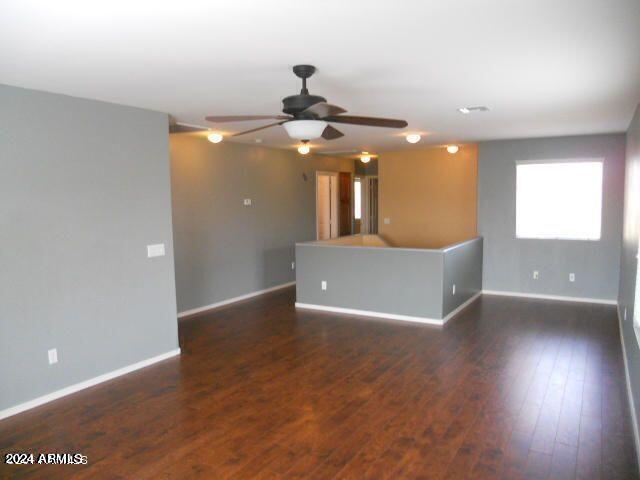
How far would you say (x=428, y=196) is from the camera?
26.8 ft

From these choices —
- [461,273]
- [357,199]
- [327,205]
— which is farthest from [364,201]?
[461,273]

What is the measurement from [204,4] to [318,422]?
2.59m

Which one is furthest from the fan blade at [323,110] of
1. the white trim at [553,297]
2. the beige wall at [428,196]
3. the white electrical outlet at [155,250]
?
the beige wall at [428,196]

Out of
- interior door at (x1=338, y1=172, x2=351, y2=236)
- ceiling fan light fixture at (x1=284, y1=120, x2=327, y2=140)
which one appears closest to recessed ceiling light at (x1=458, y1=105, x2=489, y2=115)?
ceiling fan light fixture at (x1=284, y1=120, x2=327, y2=140)

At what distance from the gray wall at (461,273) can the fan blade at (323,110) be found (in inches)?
126

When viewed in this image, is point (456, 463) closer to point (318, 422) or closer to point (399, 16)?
point (318, 422)

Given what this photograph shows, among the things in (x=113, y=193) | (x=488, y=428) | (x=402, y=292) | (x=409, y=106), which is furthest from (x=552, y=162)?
(x=113, y=193)

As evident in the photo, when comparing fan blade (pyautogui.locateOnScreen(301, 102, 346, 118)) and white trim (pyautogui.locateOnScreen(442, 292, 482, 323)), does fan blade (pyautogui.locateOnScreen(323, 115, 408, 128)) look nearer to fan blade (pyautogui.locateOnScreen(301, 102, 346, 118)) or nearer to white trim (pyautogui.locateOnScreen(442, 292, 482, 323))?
fan blade (pyautogui.locateOnScreen(301, 102, 346, 118))

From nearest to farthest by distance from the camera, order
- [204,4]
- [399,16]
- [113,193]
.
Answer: [204,4] → [399,16] → [113,193]

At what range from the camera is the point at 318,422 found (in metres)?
3.15

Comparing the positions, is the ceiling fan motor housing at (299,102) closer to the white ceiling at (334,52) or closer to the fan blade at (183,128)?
the white ceiling at (334,52)

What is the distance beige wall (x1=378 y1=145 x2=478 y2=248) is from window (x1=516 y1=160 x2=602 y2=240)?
3.15 ft

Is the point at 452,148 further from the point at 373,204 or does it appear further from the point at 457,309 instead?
the point at 373,204

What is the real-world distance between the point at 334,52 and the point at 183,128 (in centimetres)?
327
